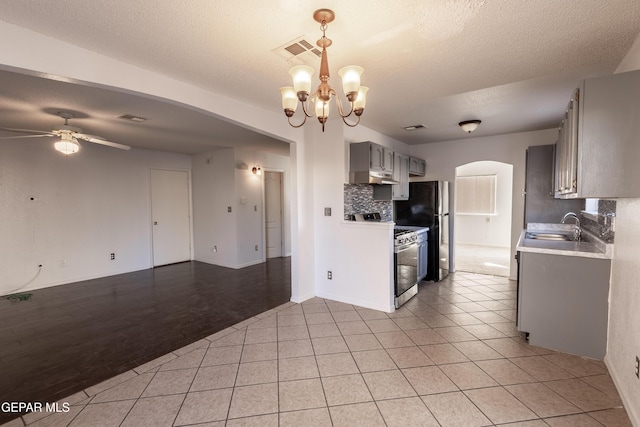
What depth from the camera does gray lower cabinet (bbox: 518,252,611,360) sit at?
95.6 inches

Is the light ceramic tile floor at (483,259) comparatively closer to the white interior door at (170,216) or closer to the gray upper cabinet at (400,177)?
the gray upper cabinet at (400,177)

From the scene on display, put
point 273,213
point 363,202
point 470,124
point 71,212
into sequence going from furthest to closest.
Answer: point 273,213
point 71,212
point 363,202
point 470,124

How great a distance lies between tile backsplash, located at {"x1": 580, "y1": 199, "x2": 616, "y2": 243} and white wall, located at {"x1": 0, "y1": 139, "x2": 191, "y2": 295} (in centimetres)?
680

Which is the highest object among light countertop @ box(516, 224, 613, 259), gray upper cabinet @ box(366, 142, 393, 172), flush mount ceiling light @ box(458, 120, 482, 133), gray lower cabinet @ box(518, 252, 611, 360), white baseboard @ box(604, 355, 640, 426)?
flush mount ceiling light @ box(458, 120, 482, 133)

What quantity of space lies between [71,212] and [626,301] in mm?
6907

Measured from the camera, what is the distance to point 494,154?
504 centimetres

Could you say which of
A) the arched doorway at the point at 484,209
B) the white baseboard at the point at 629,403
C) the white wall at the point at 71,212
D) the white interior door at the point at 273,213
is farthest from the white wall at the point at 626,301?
the white wall at the point at 71,212

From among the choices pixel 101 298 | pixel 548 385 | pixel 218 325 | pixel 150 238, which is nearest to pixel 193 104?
pixel 218 325

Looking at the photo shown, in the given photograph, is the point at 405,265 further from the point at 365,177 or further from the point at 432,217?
the point at 432,217

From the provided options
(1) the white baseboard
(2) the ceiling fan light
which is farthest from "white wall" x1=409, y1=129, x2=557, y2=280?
(2) the ceiling fan light

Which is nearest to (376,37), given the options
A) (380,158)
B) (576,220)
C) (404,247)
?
(380,158)

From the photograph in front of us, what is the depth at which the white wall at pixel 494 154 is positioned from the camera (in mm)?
4789

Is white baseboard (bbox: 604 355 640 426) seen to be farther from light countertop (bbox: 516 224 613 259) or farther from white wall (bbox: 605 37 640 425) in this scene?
light countertop (bbox: 516 224 613 259)

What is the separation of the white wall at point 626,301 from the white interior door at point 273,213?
5.73 meters
